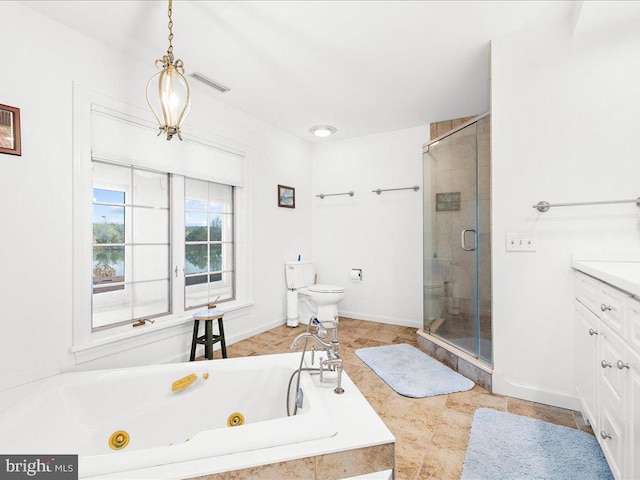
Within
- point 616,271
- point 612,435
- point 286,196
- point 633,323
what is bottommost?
point 612,435

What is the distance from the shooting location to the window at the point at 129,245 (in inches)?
88.5

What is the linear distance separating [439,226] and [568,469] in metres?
2.02

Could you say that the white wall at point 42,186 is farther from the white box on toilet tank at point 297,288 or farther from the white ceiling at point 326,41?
the white box on toilet tank at point 297,288

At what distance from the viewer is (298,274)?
3.83 m

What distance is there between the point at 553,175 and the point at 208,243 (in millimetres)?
2781

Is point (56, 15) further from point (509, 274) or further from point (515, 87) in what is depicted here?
point (509, 274)

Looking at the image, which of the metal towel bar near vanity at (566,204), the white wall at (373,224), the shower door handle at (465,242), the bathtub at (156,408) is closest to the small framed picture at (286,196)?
the white wall at (373,224)

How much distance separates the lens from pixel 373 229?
13.1 feet

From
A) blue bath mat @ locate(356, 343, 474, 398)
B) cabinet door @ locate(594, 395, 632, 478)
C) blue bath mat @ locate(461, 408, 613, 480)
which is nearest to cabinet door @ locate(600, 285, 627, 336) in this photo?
cabinet door @ locate(594, 395, 632, 478)

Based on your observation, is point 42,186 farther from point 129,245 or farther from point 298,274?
point 298,274

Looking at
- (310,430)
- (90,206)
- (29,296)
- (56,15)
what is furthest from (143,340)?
(56,15)

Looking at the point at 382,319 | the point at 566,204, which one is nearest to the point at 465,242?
the point at 566,204

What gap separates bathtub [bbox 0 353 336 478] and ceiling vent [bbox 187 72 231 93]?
218cm

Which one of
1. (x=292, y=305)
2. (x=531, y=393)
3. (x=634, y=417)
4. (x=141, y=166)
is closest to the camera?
(x=634, y=417)
